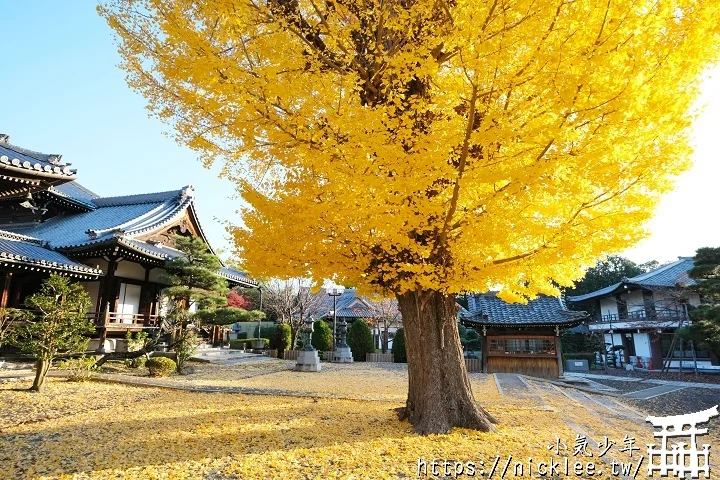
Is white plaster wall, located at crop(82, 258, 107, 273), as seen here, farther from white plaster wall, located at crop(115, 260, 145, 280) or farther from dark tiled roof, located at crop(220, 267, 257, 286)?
dark tiled roof, located at crop(220, 267, 257, 286)

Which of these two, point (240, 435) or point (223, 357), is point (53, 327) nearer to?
point (240, 435)

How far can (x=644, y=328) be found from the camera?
25.7 metres

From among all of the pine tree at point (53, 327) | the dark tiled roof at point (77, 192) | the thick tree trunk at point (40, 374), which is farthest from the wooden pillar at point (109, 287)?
the dark tiled roof at point (77, 192)

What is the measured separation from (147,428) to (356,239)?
401 cm

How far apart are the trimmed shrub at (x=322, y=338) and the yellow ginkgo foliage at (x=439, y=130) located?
17283 millimetres

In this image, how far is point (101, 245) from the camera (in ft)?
43.6

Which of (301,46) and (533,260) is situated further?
(301,46)

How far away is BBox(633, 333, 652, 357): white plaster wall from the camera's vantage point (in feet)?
85.5

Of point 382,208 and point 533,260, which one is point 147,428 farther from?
point 533,260

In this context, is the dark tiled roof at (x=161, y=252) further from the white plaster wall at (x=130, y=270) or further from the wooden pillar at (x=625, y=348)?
the wooden pillar at (x=625, y=348)

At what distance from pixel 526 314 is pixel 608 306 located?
17.2 metres

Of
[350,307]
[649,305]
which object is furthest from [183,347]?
[649,305]

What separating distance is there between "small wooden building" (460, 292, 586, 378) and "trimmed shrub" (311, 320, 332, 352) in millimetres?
8294

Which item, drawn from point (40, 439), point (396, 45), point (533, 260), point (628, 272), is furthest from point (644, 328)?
point (40, 439)
